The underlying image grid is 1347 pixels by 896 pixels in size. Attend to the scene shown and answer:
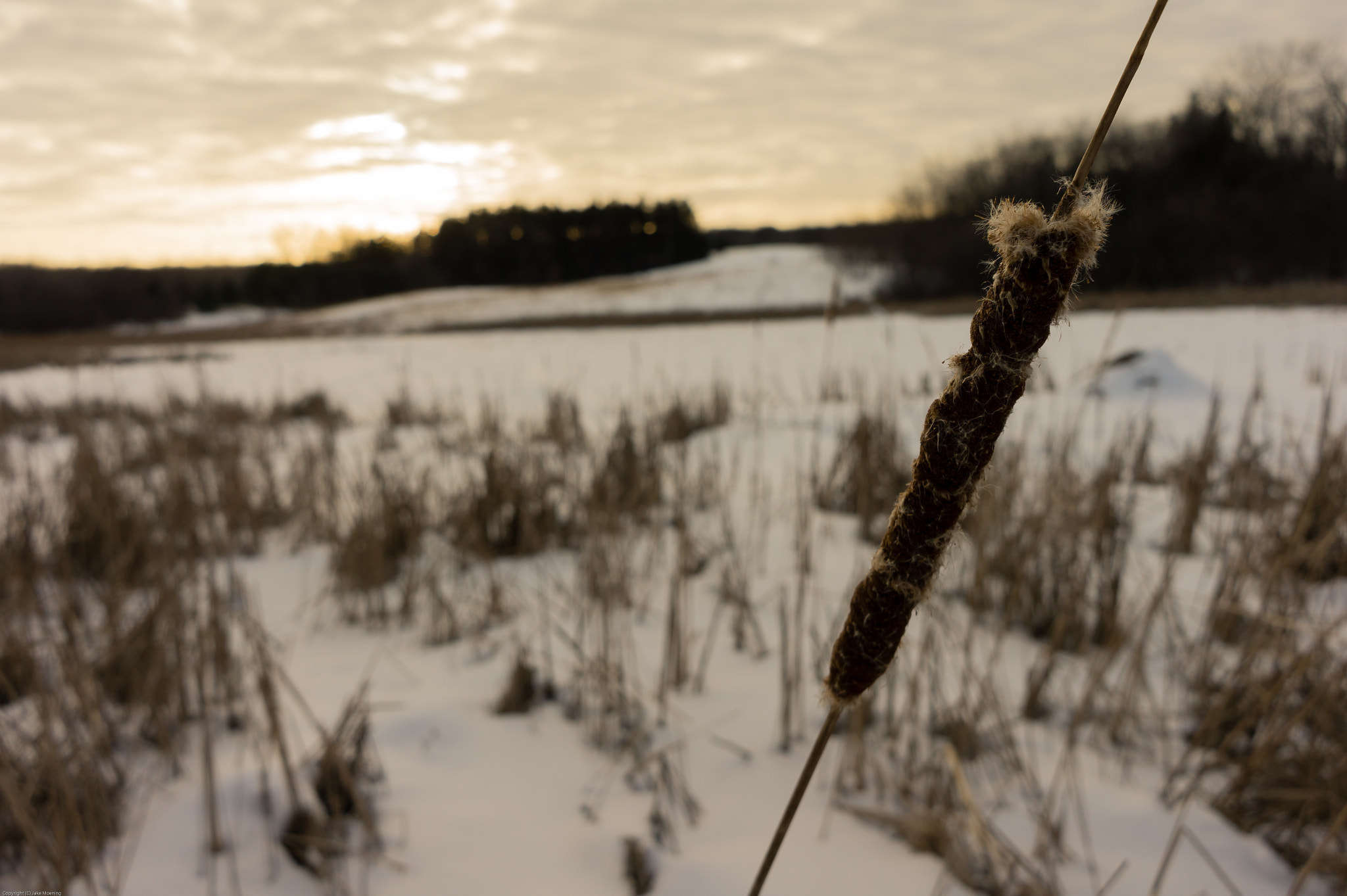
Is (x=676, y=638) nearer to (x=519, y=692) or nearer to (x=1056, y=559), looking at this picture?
(x=519, y=692)

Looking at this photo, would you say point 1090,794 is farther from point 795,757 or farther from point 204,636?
point 204,636

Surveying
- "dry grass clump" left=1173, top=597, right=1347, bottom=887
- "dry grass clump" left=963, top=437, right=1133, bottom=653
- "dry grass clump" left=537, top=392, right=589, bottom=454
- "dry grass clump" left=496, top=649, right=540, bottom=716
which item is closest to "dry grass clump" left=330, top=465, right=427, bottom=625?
"dry grass clump" left=496, top=649, right=540, bottom=716

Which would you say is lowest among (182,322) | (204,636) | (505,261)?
(204,636)

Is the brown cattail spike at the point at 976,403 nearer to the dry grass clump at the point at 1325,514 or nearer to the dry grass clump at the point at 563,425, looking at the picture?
the dry grass clump at the point at 1325,514

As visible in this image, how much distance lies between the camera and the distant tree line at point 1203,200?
22250mm

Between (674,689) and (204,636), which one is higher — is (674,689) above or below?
below

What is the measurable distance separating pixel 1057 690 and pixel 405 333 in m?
18.7

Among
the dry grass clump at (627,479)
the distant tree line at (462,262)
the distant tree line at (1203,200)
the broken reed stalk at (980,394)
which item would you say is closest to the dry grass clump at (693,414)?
the dry grass clump at (627,479)

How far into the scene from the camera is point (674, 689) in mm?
1950

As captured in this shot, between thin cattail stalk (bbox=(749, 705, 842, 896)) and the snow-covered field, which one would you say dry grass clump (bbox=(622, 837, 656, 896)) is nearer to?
the snow-covered field

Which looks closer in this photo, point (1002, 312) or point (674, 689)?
point (1002, 312)

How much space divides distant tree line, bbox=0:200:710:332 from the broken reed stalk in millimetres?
50266

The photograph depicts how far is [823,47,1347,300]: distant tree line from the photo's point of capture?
2225cm

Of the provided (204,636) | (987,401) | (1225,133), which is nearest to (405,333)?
(204,636)
